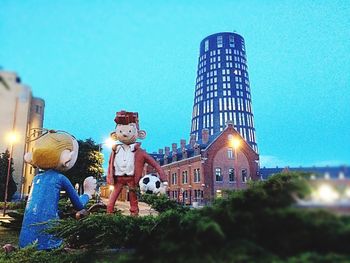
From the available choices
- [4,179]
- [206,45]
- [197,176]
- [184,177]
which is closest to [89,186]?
[4,179]

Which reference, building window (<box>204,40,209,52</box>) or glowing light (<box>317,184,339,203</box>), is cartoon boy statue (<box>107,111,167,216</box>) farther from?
building window (<box>204,40,209,52</box>)

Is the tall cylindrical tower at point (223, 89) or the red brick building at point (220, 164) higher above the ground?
the tall cylindrical tower at point (223, 89)

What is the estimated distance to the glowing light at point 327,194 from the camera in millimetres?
883

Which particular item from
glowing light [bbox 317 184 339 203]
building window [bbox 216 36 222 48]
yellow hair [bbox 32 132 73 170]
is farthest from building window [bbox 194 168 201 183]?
building window [bbox 216 36 222 48]

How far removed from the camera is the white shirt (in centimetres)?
862

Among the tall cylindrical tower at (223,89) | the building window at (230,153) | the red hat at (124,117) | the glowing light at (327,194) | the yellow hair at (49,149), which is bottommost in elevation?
the glowing light at (327,194)

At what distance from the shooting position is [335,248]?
0.85 m

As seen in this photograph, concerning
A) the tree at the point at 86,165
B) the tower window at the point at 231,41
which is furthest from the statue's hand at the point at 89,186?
the tower window at the point at 231,41

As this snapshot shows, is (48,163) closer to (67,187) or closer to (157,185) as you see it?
(67,187)

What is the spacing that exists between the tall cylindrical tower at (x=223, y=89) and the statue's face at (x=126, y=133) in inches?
2868

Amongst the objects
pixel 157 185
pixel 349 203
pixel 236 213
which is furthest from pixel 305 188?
pixel 157 185

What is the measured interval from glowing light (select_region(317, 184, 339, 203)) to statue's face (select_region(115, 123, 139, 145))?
8.08 meters

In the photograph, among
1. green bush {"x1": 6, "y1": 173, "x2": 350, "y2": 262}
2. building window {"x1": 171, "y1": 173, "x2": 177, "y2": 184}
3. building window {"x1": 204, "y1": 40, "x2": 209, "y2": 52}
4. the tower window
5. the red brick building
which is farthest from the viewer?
building window {"x1": 204, "y1": 40, "x2": 209, "y2": 52}

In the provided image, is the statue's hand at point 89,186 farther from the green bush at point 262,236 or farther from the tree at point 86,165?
the tree at point 86,165
